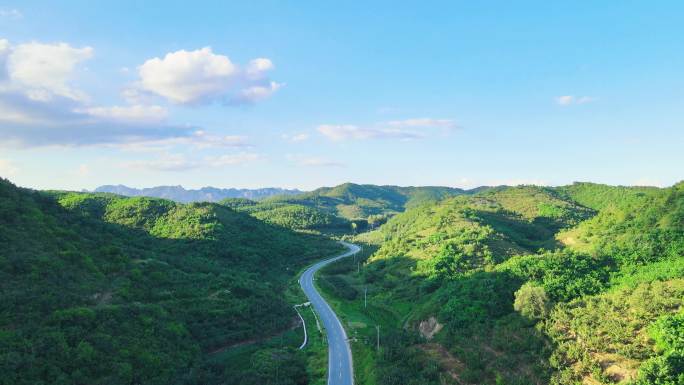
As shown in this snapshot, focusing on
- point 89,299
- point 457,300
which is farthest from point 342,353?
point 89,299

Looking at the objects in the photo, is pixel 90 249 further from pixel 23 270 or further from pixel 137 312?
pixel 137 312

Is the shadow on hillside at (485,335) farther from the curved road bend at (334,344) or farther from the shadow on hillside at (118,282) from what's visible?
the shadow on hillside at (118,282)

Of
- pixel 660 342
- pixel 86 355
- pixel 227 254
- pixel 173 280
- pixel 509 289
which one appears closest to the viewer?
pixel 660 342

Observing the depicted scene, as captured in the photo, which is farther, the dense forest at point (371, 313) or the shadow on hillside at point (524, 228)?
the shadow on hillside at point (524, 228)

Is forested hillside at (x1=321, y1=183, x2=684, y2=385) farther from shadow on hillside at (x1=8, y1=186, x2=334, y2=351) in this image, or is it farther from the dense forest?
shadow on hillside at (x1=8, y1=186, x2=334, y2=351)

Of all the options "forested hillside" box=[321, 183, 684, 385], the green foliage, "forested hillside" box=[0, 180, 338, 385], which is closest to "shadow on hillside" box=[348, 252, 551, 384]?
"forested hillside" box=[321, 183, 684, 385]

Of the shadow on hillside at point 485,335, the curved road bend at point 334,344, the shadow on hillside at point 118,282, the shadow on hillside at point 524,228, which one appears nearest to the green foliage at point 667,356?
the shadow on hillside at point 485,335
